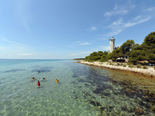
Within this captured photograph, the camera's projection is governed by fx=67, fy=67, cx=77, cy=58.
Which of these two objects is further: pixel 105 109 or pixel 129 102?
pixel 129 102

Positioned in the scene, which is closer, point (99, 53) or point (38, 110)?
point (38, 110)

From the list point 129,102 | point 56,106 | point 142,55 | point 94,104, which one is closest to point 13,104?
point 56,106

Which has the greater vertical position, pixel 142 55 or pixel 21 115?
pixel 142 55

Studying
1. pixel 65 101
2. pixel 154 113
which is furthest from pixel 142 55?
pixel 65 101

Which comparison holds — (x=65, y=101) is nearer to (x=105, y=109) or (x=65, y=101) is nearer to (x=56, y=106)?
(x=56, y=106)

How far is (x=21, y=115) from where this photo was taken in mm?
6691

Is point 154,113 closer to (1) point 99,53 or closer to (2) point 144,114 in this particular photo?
(2) point 144,114

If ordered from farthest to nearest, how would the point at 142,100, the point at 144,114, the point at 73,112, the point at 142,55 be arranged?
the point at 142,55 → the point at 142,100 → the point at 73,112 → the point at 144,114

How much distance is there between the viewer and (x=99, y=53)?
73.8m

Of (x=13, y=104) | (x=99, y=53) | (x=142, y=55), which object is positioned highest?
(x=99, y=53)

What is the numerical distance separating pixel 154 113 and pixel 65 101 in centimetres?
947

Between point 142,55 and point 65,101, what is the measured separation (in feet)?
111

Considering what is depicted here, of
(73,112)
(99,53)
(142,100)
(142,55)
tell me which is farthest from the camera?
(99,53)

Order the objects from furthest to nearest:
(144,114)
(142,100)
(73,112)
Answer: (142,100) → (73,112) → (144,114)
